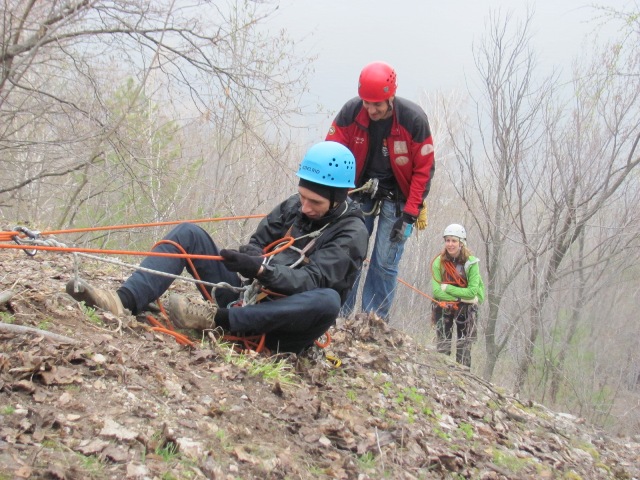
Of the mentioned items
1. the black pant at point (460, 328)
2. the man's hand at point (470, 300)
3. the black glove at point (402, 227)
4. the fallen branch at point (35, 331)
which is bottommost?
the black pant at point (460, 328)

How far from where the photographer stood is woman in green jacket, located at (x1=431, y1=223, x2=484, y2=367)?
808cm

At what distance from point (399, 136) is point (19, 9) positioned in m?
4.85

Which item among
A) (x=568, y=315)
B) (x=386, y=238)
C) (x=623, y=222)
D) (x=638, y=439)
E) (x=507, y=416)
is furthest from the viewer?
(x=568, y=315)

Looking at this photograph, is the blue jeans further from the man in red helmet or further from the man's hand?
the man's hand

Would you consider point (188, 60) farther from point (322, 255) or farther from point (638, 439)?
point (638, 439)

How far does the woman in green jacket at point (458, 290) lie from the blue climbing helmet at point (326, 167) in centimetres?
412

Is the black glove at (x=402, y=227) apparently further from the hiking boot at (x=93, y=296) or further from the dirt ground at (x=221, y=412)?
the hiking boot at (x=93, y=296)

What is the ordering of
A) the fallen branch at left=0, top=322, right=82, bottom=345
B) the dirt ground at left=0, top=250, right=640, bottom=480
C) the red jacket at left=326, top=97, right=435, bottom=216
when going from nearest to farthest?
the dirt ground at left=0, top=250, right=640, bottom=480, the fallen branch at left=0, top=322, right=82, bottom=345, the red jacket at left=326, top=97, right=435, bottom=216

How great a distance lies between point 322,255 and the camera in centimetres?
416

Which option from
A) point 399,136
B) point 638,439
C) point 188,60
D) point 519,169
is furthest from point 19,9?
point 519,169

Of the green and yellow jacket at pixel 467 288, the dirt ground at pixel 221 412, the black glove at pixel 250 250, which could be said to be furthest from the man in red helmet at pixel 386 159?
the green and yellow jacket at pixel 467 288

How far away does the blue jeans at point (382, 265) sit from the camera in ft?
19.3

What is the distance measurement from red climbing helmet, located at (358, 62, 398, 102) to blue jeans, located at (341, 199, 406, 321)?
3.47ft

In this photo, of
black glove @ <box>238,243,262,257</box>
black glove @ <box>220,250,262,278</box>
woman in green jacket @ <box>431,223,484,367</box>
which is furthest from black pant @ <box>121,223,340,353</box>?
woman in green jacket @ <box>431,223,484,367</box>
